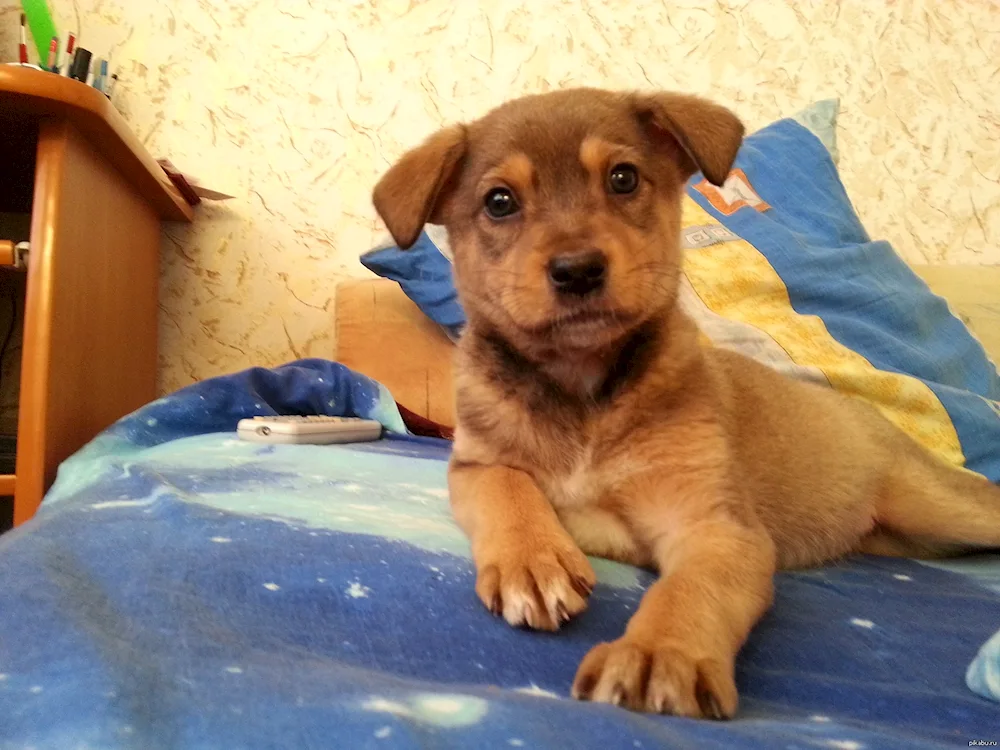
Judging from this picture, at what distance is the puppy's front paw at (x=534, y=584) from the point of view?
918 mm

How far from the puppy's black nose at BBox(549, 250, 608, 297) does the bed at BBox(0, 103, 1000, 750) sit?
19.6 inches

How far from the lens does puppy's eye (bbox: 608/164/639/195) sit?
149 cm

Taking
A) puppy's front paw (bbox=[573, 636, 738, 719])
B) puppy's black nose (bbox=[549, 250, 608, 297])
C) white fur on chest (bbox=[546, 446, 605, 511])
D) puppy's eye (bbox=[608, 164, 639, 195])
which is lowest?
puppy's front paw (bbox=[573, 636, 738, 719])

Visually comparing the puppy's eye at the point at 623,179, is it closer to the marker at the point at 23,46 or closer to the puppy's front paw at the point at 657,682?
the puppy's front paw at the point at 657,682

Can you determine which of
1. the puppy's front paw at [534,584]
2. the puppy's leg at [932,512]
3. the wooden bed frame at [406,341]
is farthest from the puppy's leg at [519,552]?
the wooden bed frame at [406,341]

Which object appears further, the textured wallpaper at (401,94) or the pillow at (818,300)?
the textured wallpaper at (401,94)

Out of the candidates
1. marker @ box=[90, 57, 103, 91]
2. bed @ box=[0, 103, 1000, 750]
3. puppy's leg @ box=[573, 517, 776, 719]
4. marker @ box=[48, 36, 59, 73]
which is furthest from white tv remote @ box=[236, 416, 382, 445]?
marker @ box=[90, 57, 103, 91]

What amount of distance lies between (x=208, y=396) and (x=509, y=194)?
1.33m

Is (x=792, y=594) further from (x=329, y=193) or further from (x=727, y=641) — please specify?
(x=329, y=193)

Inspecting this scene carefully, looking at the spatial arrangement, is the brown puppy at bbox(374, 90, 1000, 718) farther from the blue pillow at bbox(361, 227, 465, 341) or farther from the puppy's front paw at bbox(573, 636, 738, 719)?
the blue pillow at bbox(361, 227, 465, 341)

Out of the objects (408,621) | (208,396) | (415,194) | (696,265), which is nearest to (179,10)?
(208,396)

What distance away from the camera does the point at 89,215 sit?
2197 mm

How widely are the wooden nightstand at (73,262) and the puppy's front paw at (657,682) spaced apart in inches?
70.1

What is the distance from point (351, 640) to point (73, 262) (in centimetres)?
180
